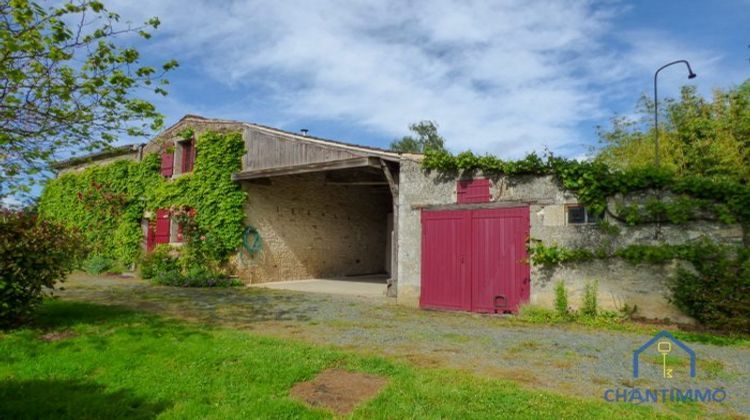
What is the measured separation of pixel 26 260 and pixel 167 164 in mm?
8577

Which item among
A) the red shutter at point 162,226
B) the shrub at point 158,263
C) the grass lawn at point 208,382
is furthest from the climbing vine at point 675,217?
the red shutter at point 162,226

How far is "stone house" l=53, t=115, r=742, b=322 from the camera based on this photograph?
21.9 feet

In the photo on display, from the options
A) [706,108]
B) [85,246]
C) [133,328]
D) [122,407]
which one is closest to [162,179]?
[85,246]

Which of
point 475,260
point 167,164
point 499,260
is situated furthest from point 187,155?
point 499,260

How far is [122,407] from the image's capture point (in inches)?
130

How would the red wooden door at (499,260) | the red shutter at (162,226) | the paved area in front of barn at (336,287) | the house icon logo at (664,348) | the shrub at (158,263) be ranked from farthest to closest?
the red shutter at (162,226)
the shrub at (158,263)
the paved area in front of barn at (336,287)
the red wooden door at (499,260)
the house icon logo at (664,348)

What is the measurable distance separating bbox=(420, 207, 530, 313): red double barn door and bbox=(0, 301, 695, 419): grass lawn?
365cm

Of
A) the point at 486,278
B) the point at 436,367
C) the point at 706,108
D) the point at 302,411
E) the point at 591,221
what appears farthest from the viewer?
the point at 706,108

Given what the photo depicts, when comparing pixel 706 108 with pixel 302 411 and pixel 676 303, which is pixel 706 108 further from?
pixel 302 411

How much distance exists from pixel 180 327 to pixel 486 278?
5162mm

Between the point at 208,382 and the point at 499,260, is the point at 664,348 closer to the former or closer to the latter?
the point at 499,260

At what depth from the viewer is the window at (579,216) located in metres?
6.91

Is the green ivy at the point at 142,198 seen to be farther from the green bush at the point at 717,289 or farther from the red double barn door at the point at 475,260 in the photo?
the green bush at the point at 717,289

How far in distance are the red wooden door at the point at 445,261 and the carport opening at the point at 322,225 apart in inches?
131
